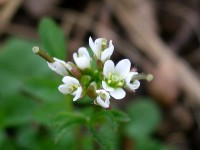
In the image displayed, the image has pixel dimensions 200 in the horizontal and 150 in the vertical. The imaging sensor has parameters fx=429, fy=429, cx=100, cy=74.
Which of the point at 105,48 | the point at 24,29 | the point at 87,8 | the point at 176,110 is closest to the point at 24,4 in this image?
the point at 24,29

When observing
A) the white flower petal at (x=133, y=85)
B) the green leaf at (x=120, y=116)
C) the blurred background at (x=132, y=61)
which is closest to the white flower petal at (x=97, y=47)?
the white flower petal at (x=133, y=85)

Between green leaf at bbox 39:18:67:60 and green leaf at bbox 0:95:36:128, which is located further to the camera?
green leaf at bbox 0:95:36:128

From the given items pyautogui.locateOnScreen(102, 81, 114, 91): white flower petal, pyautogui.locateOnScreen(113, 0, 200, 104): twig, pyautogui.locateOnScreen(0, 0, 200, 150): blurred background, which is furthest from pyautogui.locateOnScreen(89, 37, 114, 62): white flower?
pyautogui.locateOnScreen(113, 0, 200, 104): twig

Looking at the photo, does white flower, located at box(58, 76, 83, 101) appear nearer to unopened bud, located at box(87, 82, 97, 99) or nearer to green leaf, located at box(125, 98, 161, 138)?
unopened bud, located at box(87, 82, 97, 99)

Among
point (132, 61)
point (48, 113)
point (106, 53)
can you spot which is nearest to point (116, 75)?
point (106, 53)

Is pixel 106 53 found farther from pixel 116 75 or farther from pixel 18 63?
pixel 18 63

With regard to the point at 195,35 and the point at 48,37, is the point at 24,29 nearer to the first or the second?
the point at 48,37
